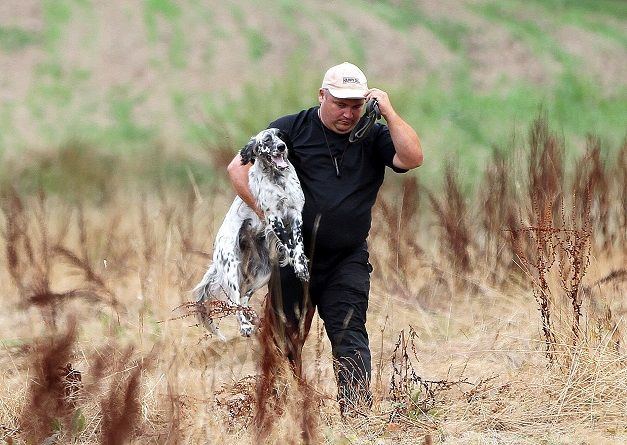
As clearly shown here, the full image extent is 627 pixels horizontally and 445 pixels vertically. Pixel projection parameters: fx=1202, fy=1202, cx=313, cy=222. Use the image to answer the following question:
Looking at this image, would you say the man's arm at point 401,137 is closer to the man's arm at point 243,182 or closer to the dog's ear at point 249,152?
the dog's ear at point 249,152

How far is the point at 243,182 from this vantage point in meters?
5.53

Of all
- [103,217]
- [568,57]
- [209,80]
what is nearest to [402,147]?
[103,217]

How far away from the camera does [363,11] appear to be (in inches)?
1185

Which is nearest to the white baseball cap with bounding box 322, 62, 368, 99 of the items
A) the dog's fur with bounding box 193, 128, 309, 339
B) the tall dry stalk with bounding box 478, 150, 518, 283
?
the dog's fur with bounding box 193, 128, 309, 339

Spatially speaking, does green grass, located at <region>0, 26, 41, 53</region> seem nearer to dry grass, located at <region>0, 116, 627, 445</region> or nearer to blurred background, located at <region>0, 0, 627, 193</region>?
blurred background, located at <region>0, 0, 627, 193</region>

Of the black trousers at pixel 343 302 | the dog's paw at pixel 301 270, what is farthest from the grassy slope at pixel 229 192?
the dog's paw at pixel 301 270

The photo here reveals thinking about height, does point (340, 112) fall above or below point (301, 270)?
above

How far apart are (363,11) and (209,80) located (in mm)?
6719

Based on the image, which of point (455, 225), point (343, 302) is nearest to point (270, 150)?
point (343, 302)

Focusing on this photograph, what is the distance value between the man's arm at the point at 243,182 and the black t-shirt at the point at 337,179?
221 millimetres

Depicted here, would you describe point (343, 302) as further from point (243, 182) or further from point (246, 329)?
point (243, 182)

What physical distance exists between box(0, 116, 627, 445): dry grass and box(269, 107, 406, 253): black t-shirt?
0.52 meters

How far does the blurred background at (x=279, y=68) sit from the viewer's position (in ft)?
68.2

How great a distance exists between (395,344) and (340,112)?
4.99ft
